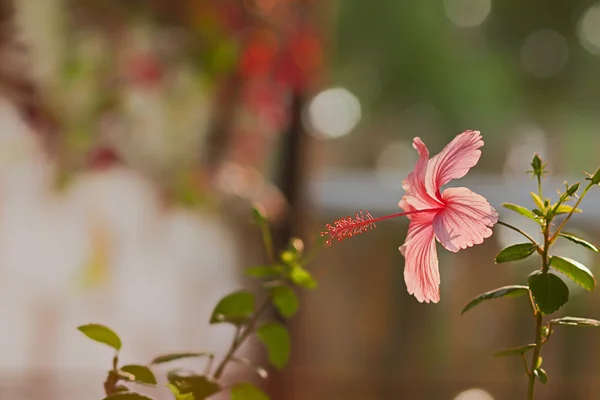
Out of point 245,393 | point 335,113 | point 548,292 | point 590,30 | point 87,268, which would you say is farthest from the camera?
point 590,30

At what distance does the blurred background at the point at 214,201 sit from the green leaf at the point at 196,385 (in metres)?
1.26

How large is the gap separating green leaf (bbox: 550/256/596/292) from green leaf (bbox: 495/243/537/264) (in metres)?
0.01

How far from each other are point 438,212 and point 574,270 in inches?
3.4

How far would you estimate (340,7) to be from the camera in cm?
244

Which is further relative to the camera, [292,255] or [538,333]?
[292,255]

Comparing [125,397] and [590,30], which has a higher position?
[590,30]

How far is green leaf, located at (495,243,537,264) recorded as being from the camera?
1.43 feet

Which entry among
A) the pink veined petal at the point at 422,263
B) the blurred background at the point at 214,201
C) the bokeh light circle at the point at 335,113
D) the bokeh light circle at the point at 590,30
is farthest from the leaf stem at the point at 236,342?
the bokeh light circle at the point at 590,30

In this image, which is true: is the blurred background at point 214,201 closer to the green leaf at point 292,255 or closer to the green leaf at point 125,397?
the green leaf at point 292,255

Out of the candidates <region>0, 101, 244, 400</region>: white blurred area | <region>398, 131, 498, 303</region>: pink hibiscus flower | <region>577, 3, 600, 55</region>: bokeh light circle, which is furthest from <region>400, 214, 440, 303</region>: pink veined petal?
<region>577, 3, 600, 55</region>: bokeh light circle

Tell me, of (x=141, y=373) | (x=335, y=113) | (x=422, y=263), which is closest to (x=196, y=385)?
(x=141, y=373)

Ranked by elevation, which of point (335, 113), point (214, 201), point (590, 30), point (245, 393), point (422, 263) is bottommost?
point (245, 393)

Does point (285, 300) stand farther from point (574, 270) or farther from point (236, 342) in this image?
point (574, 270)

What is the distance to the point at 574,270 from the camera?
0.43 m
